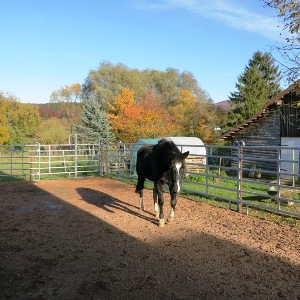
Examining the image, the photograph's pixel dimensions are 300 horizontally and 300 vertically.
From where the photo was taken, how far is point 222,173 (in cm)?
1761

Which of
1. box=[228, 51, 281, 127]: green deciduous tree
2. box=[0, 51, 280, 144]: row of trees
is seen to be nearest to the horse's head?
box=[0, 51, 280, 144]: row of trees

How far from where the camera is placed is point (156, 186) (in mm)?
6340

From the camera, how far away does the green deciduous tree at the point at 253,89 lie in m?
30.2

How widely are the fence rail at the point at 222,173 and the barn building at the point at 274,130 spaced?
0.40m

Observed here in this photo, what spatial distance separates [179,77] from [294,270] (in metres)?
42.8

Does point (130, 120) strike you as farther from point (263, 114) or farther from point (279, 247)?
point (279, 247)

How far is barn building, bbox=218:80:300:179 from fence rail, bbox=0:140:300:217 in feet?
1.31

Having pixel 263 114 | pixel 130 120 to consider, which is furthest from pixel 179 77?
pixel 263 114

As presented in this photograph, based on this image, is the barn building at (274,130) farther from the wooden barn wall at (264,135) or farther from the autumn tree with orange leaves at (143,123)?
the autumn tree with orange leaves at (143,123)

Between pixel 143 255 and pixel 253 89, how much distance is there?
29.1m

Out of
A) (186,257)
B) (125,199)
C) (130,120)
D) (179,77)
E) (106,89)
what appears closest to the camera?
(186,257)

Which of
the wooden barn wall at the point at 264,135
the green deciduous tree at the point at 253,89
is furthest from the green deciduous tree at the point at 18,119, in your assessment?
the wooden barn wall at the point at 264,135

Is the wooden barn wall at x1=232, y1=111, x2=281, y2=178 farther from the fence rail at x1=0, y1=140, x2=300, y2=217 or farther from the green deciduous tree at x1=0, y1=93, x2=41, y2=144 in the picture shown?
the green deciduous tree at x1=0, y1=93, x2=41, y2=144

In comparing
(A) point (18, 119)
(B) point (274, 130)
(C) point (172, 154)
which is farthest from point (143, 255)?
(A) point (18, 119)
